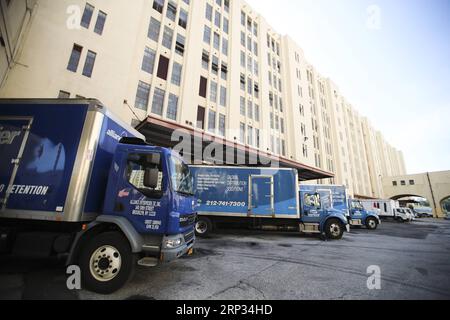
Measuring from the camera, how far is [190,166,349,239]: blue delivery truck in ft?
30.1

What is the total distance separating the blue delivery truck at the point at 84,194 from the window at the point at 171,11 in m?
18.6

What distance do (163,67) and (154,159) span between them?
1531cm

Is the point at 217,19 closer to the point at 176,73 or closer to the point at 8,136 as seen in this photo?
the point at 176,73

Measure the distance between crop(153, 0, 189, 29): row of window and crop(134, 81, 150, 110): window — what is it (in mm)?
8041

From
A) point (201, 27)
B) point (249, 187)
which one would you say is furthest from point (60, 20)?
point (249, 187)

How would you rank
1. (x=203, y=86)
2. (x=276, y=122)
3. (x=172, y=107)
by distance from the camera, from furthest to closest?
(x=276, y=122) → (x=203, y=86) → (x=172, y=107)

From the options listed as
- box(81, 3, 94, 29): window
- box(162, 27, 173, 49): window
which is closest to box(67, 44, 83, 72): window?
box(81, 3, 94, 29): window

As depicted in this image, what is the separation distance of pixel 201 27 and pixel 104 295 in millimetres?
23796

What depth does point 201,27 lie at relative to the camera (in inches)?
790

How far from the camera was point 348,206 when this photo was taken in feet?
49.4

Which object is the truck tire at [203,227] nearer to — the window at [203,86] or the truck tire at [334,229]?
the truck tire at [334,229]

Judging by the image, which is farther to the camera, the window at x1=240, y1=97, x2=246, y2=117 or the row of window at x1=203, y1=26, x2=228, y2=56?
the window at x1=240, y1=97, x2=246, y2=117

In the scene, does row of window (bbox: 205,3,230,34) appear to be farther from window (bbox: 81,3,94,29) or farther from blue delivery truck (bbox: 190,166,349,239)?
blue delivery truck (bbox: 190,166,349,239)

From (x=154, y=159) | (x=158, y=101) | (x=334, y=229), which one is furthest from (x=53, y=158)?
(x=158, y=101)
